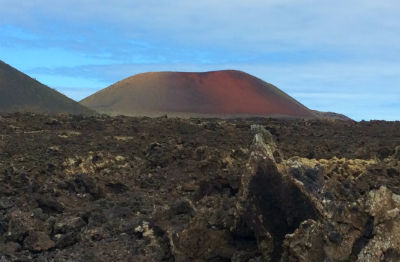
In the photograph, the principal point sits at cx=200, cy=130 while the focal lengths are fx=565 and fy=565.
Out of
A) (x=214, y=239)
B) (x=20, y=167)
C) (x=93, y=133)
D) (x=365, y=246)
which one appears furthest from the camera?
(x=93, y=133)

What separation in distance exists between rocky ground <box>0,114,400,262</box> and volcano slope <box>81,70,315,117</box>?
152 feet

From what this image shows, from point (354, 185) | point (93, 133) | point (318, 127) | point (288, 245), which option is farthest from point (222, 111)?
point (288, 245)

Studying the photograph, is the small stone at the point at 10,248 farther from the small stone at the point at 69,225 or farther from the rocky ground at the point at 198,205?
the small stone at the point at 69,225

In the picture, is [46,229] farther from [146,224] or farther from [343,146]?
[343,146]

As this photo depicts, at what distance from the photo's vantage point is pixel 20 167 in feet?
44.1

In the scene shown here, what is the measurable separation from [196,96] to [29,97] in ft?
74.0

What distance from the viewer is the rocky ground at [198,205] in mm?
5535

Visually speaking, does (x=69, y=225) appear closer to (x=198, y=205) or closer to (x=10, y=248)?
(x=10, y=248)

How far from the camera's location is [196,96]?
7244 cm

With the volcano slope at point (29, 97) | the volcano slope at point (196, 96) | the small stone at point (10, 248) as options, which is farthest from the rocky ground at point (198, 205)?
the volcano slope at point (196, 96)

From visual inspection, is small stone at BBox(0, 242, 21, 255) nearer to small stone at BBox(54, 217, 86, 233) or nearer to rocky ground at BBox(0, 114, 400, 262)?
rocky ground at BBox(0, 114, 400, 262)

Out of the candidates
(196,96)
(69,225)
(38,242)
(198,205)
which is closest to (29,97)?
(196,96)

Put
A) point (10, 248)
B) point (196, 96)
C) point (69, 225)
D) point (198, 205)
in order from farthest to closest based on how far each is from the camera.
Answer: point (196, 96), point (198, 205), point (69, 225), point (10, 248)

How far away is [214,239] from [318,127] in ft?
64.2
